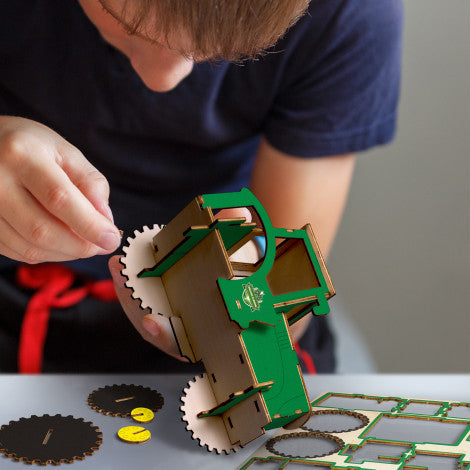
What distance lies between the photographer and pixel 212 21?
401mm

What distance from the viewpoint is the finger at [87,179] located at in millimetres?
477

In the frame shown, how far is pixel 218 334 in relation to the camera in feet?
1.50

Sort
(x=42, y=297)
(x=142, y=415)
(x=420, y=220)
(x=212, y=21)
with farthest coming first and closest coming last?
1. (x=420, y=220)
2. (x=42, y=297)
3. (x=142, y=415)
4. (x=212, y=21)

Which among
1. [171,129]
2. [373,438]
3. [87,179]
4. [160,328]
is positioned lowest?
[373,438]

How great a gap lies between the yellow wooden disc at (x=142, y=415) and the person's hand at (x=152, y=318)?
0.05m

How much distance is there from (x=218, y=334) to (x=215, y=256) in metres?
0.05

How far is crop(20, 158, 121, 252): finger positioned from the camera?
45cm

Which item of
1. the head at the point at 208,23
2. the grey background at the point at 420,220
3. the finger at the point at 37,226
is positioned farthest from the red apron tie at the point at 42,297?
the grey background at the point at 420,220

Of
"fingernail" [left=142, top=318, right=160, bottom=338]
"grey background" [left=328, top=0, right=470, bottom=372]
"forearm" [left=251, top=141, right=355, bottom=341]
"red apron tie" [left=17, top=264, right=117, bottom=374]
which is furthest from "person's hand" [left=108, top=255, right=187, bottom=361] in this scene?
"grey background" [left=328, top=0, right=470, bottom=372]

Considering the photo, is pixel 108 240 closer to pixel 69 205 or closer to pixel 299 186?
pixel 69 205

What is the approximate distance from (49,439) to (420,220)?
969mm

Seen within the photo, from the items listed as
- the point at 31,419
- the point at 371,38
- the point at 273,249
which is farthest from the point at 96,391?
the point at 371,38

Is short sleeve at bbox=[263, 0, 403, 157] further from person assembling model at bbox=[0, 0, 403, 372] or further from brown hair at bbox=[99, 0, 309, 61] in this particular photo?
brown hair at bbox=[99, 0, 309, 61]

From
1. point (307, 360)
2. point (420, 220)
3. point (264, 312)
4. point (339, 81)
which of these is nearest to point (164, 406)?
point (264, 312)
